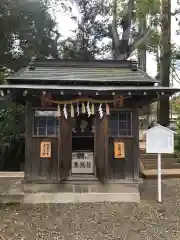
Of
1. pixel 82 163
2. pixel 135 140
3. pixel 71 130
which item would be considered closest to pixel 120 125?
pixel 135 140

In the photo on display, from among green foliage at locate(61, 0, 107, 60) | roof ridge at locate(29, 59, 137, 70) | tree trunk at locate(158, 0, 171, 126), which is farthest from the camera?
green foliage at locate(61, 0, 107, 60)

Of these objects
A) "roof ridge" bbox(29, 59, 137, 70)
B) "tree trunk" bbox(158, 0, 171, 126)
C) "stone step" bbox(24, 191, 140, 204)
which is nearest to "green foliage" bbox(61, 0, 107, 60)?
"tree trunk" bbox(158, 0, 171, 126)

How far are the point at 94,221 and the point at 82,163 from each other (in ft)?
6.06

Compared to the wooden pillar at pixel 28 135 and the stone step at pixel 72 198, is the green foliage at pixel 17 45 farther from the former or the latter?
the stone step at pixel 72 198

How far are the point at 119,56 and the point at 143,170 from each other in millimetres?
8292

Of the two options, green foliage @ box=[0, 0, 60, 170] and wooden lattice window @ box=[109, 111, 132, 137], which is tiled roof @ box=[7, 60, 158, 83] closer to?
wooden lattice window @ box=[109, 111, 132, 137]

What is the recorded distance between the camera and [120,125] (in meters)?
7.06

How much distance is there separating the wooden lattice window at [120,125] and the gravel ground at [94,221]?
1.61 m

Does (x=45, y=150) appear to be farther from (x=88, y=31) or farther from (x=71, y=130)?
(x=88, y=31)

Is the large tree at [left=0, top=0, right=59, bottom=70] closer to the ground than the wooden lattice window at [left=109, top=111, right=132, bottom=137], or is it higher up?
higher up

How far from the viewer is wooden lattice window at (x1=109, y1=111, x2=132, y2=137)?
7051mm

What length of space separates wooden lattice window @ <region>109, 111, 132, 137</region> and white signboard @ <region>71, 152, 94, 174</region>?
0.88 meters

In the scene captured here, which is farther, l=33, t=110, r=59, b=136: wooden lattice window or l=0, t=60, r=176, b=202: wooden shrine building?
l=33, t=110, r=59, b=136: wooden lattice window

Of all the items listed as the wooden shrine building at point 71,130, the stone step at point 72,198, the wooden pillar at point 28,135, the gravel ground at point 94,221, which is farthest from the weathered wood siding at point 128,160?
the wooden pillar at point 28,135
